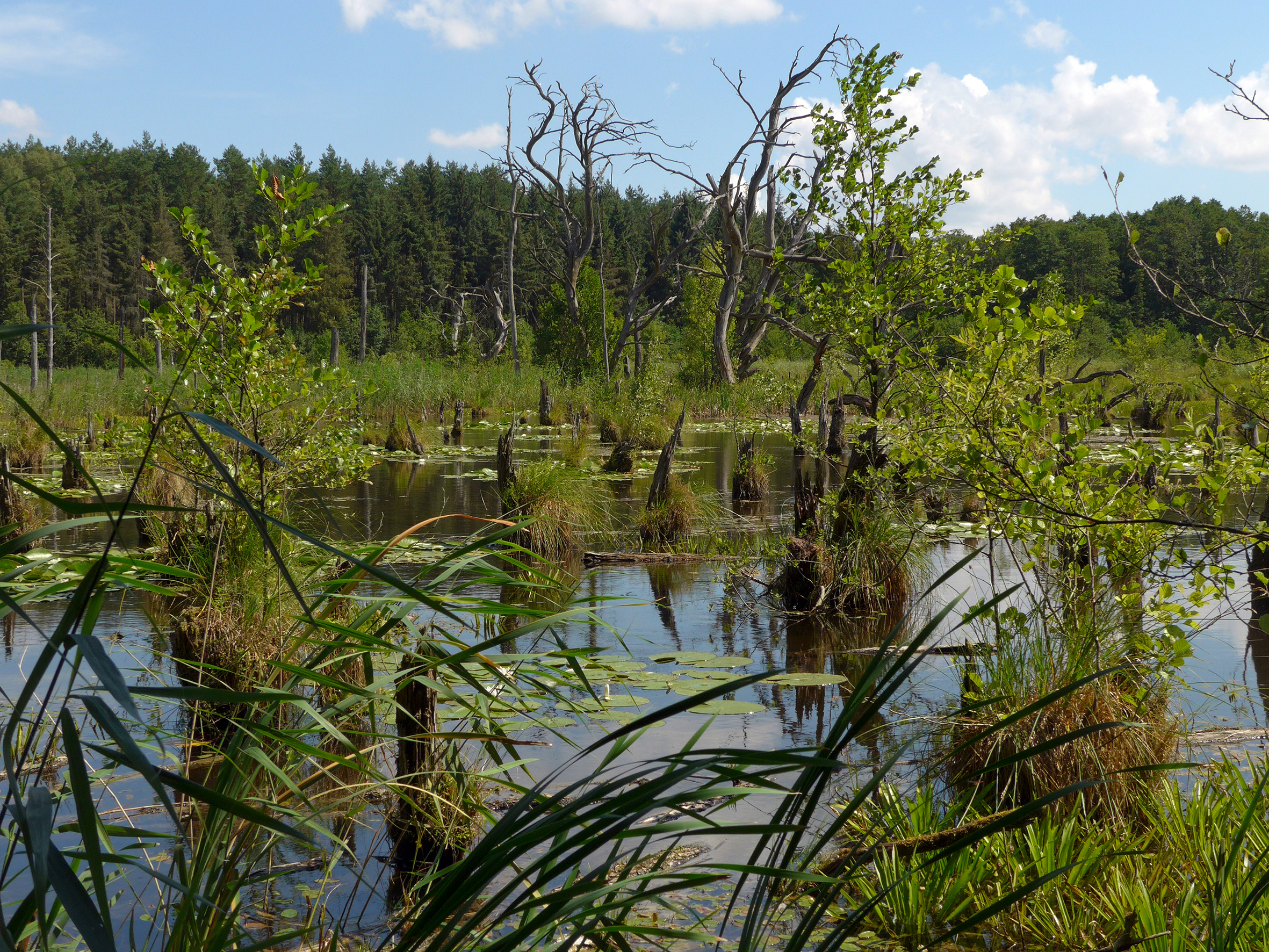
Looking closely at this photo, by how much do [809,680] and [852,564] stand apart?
184 cm

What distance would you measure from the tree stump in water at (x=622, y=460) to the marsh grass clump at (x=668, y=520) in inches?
222

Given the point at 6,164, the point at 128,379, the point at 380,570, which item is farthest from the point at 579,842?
the point at 6,164

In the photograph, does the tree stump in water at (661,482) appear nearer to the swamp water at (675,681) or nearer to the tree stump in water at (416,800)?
the swamp water at (675,681)

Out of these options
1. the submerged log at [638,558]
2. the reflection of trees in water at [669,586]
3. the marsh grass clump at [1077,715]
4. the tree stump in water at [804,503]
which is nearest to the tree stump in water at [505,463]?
the submerged log at [638,558]

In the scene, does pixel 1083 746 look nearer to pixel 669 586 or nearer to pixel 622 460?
pixel 669 586

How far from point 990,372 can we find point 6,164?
73858mm

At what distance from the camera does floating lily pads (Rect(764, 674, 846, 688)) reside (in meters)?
5.28

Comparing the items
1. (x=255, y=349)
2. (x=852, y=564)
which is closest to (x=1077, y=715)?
(x=852, y=564)

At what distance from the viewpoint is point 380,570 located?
116 centimetres

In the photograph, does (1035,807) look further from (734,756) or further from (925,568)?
(925,568)

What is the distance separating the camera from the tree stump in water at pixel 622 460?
50.6 feet

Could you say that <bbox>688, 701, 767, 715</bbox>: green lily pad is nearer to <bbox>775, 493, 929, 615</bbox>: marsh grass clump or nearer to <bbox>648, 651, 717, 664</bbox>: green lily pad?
<bbox>648, 651, 717, 664</bbox>: green lily pad

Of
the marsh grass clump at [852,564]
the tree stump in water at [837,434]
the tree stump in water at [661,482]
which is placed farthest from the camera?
the tree stump in water at [837,434]

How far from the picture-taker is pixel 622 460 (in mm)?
15453
